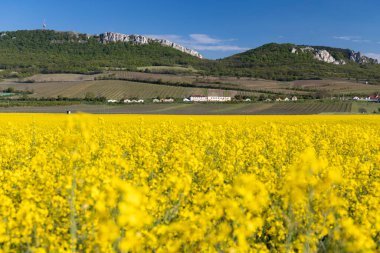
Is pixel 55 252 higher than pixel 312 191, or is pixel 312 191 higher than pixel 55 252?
pixel 312 191

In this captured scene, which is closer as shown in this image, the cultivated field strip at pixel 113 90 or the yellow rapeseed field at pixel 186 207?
the yellow rapeseed field at pixel 186 207

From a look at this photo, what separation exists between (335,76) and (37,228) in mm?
163423

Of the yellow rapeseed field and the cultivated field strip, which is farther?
the cultivated field strip

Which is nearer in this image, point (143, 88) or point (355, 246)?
point (355, 246)

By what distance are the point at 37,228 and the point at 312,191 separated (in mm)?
3830

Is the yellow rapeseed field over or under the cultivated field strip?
under

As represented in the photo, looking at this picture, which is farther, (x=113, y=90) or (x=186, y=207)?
(x=113, y=90)

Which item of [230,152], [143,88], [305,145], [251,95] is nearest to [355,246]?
[230,152]

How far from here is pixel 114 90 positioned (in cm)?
9738

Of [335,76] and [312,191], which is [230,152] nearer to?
[312,191]

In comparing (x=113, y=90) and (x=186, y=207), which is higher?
(x=113, y=90)

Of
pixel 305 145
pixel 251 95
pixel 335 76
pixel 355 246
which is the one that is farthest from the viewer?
pixel 335 76

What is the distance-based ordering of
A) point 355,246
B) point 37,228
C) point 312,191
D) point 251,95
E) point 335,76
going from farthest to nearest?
point 335,76 → point 251,95 → point 37,228 → point 312,191 → point 355,246

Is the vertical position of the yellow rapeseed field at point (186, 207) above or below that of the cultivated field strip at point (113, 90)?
below
